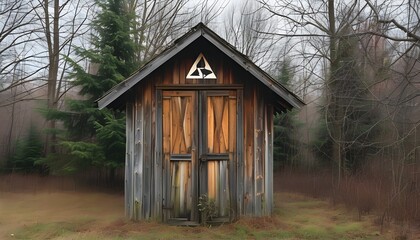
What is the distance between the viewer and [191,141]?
9195mm

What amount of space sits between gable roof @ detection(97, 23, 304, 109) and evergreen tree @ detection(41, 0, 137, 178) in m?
5.94

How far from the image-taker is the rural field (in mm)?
8242

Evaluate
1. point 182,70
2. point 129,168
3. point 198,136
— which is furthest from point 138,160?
point 182,70

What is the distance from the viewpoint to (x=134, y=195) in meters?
9.48

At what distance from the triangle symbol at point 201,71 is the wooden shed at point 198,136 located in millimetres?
23

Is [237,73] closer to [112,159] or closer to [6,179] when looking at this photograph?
[112,159]

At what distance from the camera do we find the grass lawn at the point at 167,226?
824 centimetres

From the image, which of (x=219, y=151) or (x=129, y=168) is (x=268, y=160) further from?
(x=129, y=168)

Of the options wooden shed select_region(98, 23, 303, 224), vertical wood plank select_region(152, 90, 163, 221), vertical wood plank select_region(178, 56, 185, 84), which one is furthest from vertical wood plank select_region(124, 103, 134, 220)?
vertical wood plank select_region(178, 56, 185, 84)

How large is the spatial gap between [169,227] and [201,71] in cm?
357

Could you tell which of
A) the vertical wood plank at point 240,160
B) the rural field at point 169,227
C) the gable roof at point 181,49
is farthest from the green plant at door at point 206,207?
the gable roof at point 181,49

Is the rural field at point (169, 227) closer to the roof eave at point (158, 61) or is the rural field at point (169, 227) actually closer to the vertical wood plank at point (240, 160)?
the vertical wood plank at point (240, 160)

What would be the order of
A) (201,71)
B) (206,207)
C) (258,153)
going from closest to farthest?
(206,207) → (201,71) → (258,153)

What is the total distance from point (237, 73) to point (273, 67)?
1411 cm
